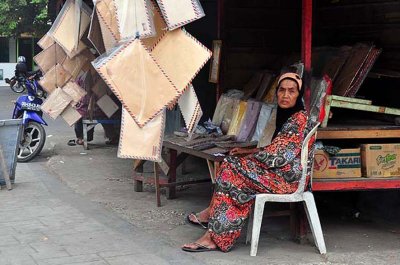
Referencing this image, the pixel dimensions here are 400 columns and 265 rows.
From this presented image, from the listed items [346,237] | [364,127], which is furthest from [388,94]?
[346,237]

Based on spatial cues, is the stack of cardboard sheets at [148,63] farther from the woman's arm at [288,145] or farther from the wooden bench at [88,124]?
the wooden bench at [88,124]

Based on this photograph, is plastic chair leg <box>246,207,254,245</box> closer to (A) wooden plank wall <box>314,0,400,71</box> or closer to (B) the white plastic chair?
(B) the white plastic chair

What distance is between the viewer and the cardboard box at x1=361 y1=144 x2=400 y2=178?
4863 millimetres

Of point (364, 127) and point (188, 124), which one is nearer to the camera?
point (188, 124)

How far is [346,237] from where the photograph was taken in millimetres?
5105

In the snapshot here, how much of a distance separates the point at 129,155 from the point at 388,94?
2.77m

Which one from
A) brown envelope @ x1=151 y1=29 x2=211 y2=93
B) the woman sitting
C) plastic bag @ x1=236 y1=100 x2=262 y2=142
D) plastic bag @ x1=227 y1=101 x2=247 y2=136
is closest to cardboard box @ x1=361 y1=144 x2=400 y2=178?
the woman sitting

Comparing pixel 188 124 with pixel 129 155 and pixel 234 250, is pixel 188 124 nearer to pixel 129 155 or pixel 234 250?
pixel 129 155

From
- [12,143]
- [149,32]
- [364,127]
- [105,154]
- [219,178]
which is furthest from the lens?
[105,154]

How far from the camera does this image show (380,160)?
489 cm

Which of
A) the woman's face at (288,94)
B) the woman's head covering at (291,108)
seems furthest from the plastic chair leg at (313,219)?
the woman's face at (288,94)

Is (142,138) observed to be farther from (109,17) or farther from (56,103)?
(56,103)

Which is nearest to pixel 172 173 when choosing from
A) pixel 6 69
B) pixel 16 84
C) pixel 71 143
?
pixel 71 143

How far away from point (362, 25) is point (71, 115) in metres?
4.57
